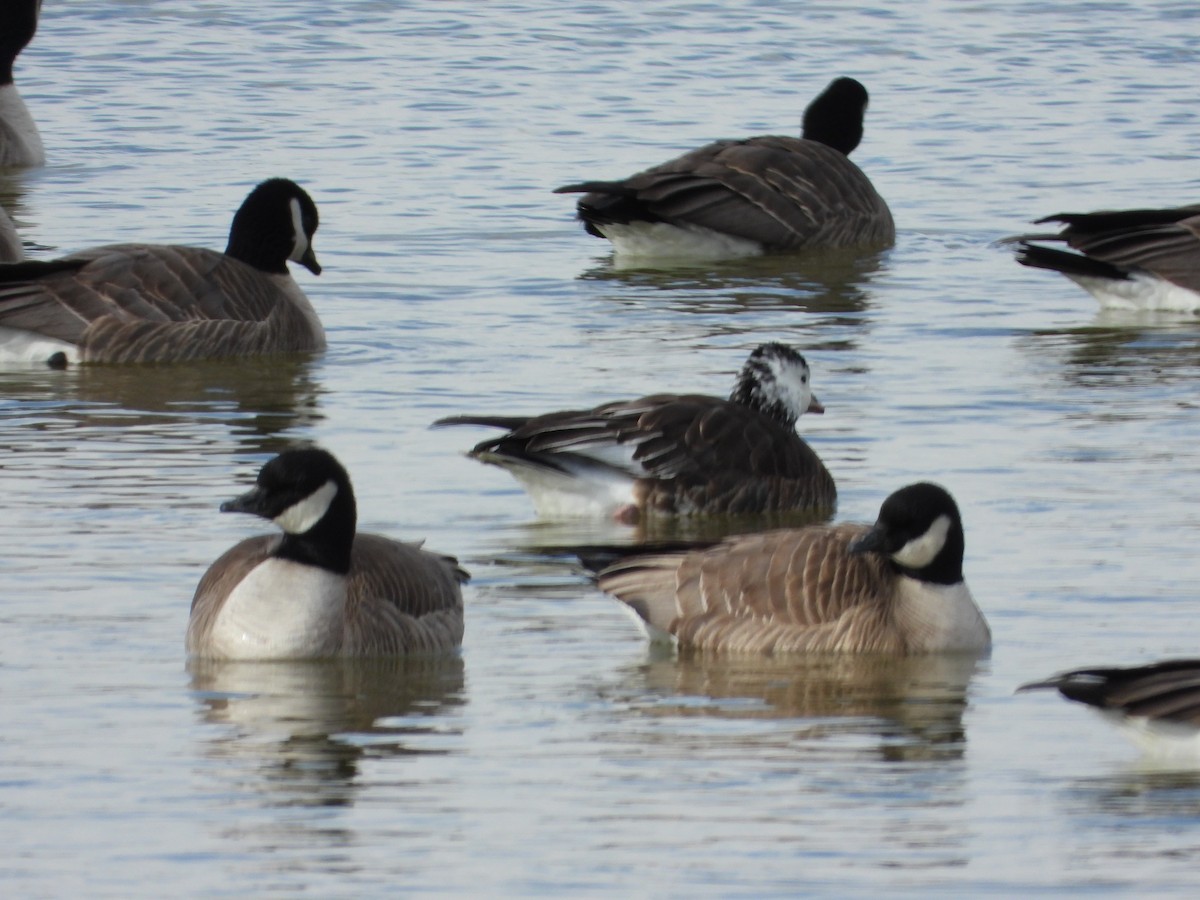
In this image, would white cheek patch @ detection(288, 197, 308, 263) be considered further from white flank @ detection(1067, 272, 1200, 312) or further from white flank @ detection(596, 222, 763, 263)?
white flank @ detection(1067, 272, 1200, 312)

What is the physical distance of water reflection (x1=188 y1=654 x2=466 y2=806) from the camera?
839cm

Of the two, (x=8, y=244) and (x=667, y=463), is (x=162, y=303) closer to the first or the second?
(x=8, y=244)

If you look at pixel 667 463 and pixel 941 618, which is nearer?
pixel 941 618

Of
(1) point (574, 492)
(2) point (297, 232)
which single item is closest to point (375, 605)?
(1) point (574, 492)

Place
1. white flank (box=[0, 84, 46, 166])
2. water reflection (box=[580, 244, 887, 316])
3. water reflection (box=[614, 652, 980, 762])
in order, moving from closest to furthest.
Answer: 1. water reflection (box=[614, 652, 980, 762])
2. water reflection (box=[580, 244, 887, 316])
3. white flank (box=[0, 84, 46, 166])

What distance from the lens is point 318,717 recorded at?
921 cm

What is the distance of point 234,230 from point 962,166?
8692 mm

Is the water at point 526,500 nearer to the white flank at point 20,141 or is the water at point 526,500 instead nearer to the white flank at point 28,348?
the white flank at point 28,348

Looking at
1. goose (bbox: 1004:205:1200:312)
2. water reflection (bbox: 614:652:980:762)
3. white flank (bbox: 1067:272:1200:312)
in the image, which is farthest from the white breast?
white flank (bbox: 1067:272:1200:312)

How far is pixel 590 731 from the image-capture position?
890 centimetres

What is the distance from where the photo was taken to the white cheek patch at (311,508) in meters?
9.72

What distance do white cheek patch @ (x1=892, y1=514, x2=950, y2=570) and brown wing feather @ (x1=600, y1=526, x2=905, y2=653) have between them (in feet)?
0.72

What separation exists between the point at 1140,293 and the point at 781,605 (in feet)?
27.8

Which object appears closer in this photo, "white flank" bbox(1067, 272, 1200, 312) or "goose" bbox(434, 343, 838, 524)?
"goose" bbox(434, 343, 838, 524)
